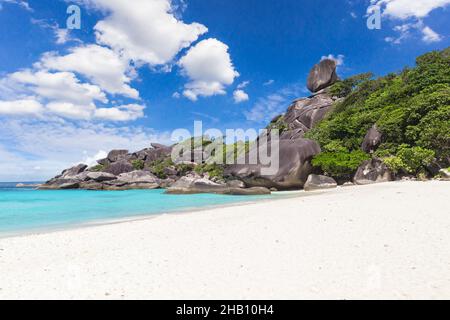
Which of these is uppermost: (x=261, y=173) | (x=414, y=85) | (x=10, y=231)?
(x=414, y=85)

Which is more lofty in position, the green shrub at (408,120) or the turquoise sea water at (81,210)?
the green shrub at (408,120)

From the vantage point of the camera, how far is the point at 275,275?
9.37 ft

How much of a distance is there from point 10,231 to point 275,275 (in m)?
8.49

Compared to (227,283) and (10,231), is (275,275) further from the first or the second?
(10,231)

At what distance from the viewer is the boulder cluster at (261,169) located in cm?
2137

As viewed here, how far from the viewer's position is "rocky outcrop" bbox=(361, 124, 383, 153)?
21959 mm

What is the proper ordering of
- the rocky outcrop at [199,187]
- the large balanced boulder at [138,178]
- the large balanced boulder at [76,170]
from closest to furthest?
the rocky outcrop at [199,187], the large balanced boulder at [138,178], the large balanced boulder at [76,170]

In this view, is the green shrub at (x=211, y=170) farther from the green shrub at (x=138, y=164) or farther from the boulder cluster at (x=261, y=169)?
the green shrub at (x=138, y=164)

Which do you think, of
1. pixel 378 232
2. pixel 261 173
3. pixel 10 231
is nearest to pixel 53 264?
pixel 378 232

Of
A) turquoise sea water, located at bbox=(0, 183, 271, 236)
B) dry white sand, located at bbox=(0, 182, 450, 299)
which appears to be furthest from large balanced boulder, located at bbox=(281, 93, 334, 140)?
dry white sand, located at bbox=(0, 182, 450, 299)

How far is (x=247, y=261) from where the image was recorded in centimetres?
336

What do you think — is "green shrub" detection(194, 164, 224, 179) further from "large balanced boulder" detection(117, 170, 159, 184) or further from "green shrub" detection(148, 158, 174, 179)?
"green shrub" detection(148, 158, 174, 179)

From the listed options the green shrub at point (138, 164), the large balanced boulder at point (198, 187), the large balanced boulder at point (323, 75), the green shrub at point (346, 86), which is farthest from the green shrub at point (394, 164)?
the green shrub at point (138, 164)
